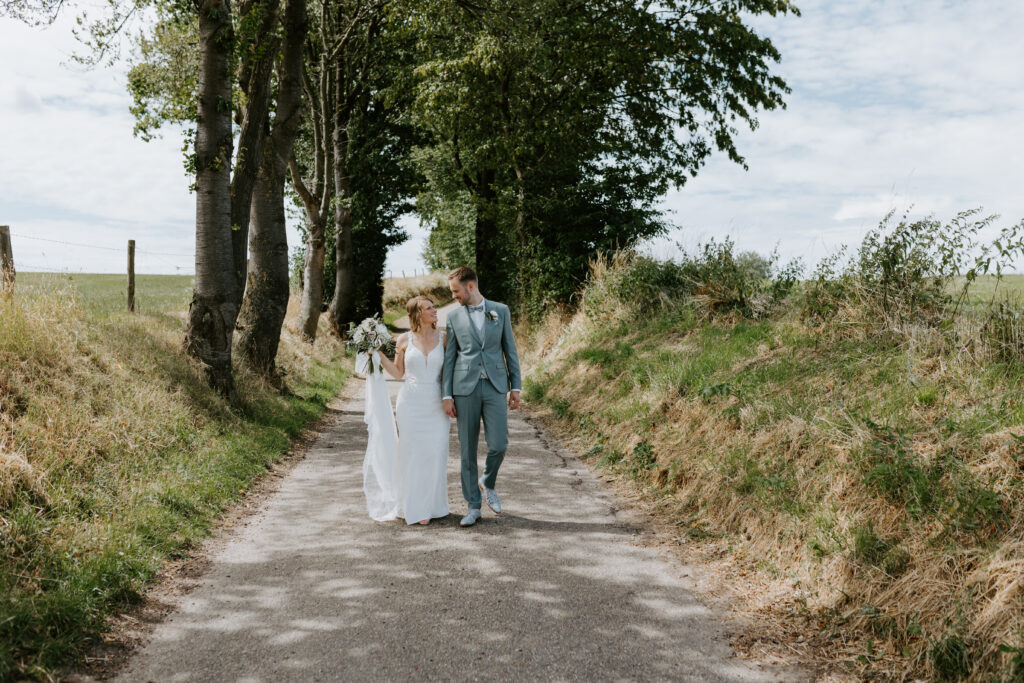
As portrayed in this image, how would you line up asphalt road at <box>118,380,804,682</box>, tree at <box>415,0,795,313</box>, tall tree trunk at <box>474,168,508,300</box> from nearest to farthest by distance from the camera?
asphalt road at <box>118,380,804,682</box> → tree at <box>415,0,795,313</box> → tall tree trunk at <box>474,168,508,300</box>

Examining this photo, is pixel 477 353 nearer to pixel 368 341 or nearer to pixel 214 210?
pixel 368 341

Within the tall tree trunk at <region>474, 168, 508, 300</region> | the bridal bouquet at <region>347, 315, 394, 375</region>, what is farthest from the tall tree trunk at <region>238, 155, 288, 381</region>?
the tall tree trunk at <region>474, 168, 508, 300</region>

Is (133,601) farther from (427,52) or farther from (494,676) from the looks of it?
(427,52)

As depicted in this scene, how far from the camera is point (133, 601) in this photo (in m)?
4.98

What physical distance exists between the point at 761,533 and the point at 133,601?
469 cm

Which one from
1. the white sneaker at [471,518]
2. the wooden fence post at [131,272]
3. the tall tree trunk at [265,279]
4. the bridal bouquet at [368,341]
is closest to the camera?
the white sneaker at [471,518]

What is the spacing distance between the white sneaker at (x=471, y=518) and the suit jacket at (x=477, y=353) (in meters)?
1.12

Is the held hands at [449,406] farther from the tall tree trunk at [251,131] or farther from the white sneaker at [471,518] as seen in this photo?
the tall tree trunk at [251,131]

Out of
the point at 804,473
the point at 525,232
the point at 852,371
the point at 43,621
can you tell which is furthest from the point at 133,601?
the point at 525,232

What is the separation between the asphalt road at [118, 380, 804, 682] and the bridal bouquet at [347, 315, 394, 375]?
1.51m

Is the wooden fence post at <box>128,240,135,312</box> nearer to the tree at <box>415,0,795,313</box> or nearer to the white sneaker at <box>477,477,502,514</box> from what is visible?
the tree at <box>415,0,795,313</box>

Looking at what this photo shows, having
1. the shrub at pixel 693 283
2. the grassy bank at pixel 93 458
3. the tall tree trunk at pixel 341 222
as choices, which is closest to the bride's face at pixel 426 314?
the grassy bank at pixel 93 458

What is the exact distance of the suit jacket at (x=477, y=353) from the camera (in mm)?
7043

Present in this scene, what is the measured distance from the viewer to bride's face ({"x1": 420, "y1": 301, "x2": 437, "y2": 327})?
284 inches
